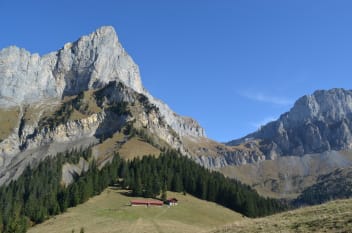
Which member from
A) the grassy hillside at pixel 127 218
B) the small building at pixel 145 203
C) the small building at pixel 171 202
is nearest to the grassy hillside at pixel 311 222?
the grassy hillside at pixel 127 218

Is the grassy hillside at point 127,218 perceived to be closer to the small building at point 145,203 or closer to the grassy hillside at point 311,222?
the small building at point 145,203

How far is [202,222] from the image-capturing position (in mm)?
122188

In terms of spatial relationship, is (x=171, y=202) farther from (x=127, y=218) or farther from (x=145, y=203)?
(x=127, y=218)

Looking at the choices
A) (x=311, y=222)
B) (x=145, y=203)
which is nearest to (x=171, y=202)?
(x=145, y=203)

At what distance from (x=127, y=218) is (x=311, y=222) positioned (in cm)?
8311

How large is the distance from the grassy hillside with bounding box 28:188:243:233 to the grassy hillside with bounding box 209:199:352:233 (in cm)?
4557

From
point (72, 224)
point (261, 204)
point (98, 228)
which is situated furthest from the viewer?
point (261, 204)

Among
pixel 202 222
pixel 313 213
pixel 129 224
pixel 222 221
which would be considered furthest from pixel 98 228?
pixel 313 213

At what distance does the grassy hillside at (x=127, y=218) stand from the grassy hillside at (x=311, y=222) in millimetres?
45569

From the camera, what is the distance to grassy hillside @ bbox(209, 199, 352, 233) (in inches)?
1229

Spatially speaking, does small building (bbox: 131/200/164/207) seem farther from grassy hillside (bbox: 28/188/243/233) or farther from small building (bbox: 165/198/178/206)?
small building (bbox: 165/198/178/206)

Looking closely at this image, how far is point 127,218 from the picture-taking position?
111 m

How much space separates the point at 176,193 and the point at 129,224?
83993 millimetres

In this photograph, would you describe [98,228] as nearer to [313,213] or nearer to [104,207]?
[104,207]
